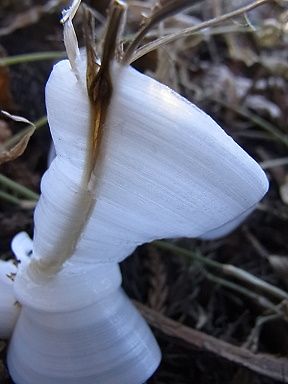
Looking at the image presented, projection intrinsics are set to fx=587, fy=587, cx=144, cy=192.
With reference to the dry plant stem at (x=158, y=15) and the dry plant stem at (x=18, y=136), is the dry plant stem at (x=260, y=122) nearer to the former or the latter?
the dry plant stem at (x=18, y=136)

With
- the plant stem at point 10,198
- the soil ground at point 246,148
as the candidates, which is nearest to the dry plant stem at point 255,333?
the soil ground at point 246,148

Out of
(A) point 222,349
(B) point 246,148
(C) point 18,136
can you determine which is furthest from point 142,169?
(B) point 246,148

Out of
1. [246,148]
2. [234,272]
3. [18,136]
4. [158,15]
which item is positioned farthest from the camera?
[246,148]

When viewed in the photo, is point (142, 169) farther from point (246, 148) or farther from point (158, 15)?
point (246, 148)

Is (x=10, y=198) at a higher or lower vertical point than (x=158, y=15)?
lower

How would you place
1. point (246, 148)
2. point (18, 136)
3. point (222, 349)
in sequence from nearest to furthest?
1. point (222, 349)
2. point (18, 136)
3. point (246, 148)

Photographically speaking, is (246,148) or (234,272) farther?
(246,148)
